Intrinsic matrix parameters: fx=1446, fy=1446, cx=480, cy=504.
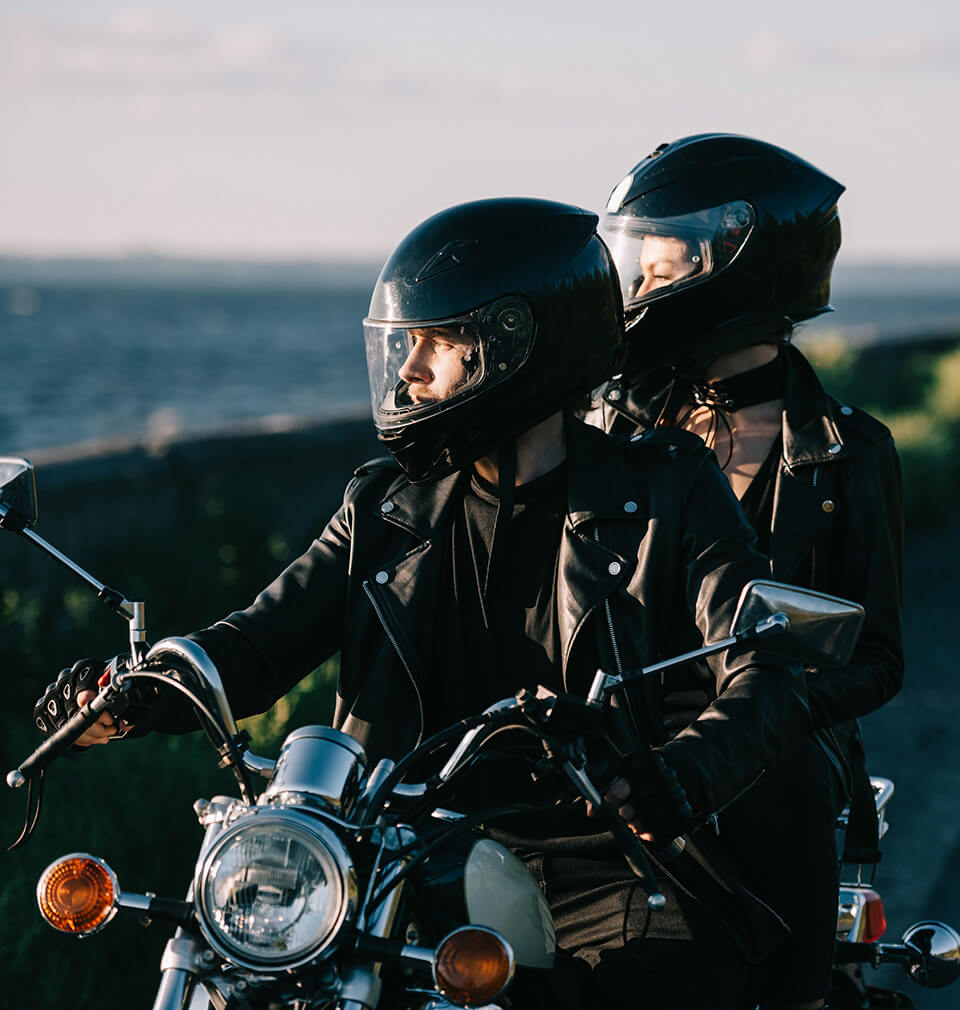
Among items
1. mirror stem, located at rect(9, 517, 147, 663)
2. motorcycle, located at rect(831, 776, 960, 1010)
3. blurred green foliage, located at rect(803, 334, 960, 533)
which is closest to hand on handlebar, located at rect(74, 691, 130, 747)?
mirror stem, located at rect(9, 517, 147, 663)

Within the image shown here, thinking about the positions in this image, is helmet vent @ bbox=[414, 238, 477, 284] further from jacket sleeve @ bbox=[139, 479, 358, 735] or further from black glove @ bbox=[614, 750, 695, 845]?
black glove @ bbox=[614, 750, 695, 845]

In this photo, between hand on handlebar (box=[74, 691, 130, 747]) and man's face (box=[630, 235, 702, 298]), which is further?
man's face (box=[630, 235, 702, 298])

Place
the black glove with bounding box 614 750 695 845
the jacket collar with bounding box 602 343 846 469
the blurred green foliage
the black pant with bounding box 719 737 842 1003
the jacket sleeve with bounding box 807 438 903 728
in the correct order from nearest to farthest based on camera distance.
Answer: the black glove with bounding box 614 750 695 845, the black pant with bounding box 719 737 842 1003, the jacket sleeve with bounding box 807 438 903 728, the jacket collar with bounding box 602 343 846 469, the blurred green foliage

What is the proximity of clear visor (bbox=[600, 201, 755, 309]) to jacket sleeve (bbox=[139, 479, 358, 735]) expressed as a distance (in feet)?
A: 4.64

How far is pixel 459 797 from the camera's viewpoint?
Answer: 2.77 meters

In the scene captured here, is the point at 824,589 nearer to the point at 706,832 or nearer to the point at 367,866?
the point at 706,832

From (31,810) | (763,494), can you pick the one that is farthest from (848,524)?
(31,810)

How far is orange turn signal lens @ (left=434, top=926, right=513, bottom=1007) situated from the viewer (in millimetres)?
1892

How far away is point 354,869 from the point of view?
190 cm

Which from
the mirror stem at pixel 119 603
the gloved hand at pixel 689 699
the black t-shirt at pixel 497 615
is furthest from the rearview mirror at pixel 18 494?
the gloved hand at pixel 689 699

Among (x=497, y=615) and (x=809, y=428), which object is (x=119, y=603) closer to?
(x=497, y=615)

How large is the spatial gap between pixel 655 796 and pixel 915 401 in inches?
619

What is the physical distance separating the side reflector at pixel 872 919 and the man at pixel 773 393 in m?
0.13

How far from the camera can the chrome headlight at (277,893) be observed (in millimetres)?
1850
